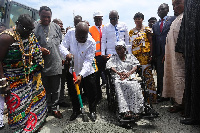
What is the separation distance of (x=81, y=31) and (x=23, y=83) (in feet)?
4.17

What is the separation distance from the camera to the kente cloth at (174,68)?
317 cm

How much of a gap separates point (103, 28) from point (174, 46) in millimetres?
1749

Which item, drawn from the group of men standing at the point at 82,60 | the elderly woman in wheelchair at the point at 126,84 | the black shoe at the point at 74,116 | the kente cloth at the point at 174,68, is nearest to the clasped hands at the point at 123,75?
the elderly woman in wheelchair at the point at 126,84

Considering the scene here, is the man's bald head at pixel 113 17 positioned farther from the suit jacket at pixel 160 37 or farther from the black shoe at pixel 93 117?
the black shoe at pixel 93 117

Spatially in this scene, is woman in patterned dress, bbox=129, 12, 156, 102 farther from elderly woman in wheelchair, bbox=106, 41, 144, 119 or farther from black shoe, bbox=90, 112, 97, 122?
black shoe, bbox=90, 112, 97, 122

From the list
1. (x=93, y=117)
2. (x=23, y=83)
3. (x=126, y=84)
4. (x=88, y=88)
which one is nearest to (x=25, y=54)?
A: (x=23, y=83)

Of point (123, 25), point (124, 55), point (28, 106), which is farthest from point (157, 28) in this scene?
point (28, 106)

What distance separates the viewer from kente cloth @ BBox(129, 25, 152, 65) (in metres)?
3.96

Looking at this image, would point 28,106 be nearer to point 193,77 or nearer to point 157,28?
point 193,77

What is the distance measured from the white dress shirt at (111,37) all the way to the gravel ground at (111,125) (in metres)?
1.51

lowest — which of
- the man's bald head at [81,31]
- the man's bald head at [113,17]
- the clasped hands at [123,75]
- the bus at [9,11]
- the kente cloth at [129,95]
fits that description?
the kente cloth at [129,95]

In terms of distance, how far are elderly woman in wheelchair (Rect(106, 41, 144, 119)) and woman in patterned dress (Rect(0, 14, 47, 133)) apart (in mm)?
1485

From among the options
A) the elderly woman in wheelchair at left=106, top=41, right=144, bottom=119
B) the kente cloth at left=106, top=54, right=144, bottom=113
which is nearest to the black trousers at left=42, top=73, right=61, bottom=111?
the elderly woman in wheelchair at left=106, top=41, right=144, bottom=119

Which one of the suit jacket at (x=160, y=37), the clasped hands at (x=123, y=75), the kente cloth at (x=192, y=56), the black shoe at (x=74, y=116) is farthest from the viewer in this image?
the suit jacket at (x=160, y=37)
